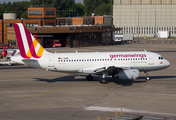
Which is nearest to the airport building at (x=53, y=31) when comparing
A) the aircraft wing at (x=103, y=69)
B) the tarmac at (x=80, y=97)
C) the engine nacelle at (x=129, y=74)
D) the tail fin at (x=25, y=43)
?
the tail fin at (x=25, y=43)

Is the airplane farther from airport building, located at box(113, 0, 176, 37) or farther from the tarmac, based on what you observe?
airport building, located at box(113, 0, 176, 37)

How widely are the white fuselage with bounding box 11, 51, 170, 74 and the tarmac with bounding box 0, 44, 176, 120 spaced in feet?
7.82

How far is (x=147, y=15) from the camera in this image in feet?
570

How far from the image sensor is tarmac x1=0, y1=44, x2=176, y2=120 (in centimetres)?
2705

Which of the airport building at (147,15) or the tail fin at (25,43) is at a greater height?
the airport building at (147,15)

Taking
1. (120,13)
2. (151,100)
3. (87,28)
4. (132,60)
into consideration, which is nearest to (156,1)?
(120,13)

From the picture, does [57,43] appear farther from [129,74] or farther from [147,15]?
[147,15]

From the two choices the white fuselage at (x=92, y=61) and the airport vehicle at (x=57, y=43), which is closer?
the white fuselage at (x=92, y=61)

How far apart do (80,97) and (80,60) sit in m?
9.55

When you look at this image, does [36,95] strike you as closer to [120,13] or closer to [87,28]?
[87,28]

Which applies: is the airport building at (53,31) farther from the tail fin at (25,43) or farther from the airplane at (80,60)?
the airplane at (80,60)

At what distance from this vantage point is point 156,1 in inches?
6791

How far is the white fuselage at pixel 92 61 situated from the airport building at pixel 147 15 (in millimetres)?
135260

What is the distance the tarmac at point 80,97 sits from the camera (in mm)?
27047
